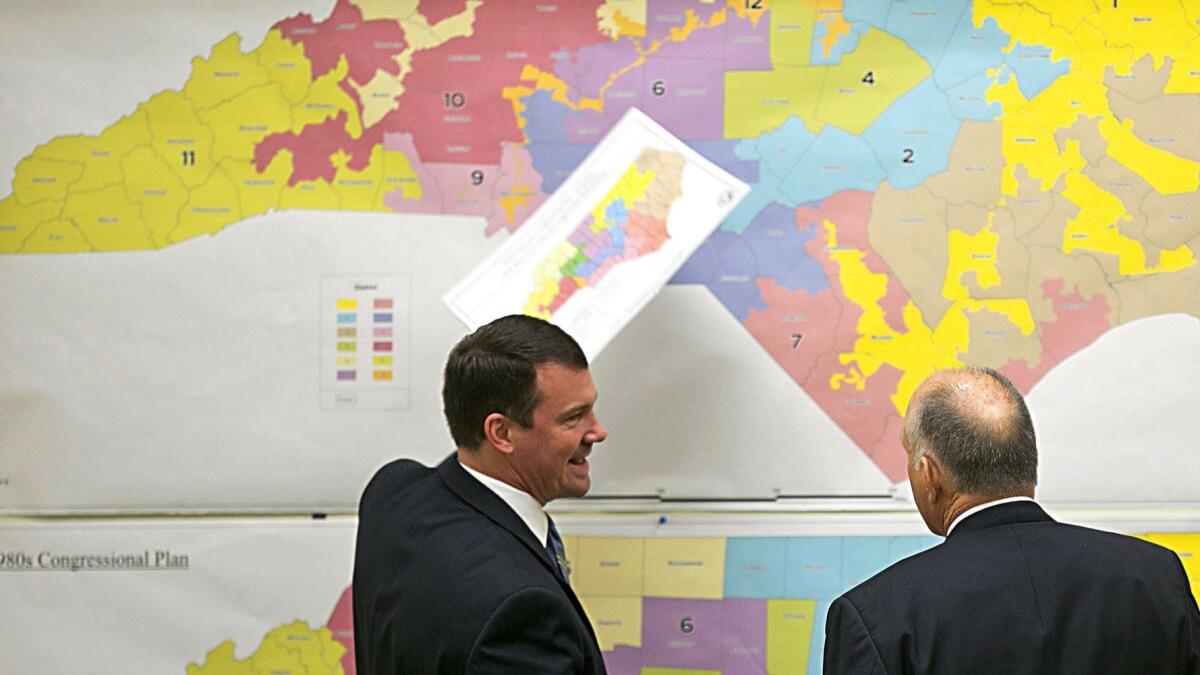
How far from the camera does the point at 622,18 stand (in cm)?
230

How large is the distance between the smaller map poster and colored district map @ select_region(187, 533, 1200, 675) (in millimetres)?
537

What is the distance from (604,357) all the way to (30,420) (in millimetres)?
1180

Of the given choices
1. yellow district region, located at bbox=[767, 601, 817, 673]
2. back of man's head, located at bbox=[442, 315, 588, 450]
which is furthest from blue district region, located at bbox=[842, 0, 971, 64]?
yellow district region, located at bbox=[767, 601, 817, 673]

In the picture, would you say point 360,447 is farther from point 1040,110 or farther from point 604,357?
point 1040,110

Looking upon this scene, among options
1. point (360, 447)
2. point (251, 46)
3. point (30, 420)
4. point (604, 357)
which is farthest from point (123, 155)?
point (604, 357)

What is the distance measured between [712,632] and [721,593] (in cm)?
8

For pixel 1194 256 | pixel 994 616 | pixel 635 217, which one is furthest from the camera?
pixel 1194 256

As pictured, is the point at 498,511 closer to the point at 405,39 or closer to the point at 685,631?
the point at 685,631

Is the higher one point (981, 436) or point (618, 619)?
point (981, 436)

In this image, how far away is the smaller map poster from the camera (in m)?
2.02

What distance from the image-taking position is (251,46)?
234cm

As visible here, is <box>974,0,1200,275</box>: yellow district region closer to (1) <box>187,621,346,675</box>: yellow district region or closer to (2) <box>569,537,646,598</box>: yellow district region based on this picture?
(2) <box>569,537,646,598</box>: yellow district region

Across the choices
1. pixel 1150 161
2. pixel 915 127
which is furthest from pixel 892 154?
pixel 1150 161

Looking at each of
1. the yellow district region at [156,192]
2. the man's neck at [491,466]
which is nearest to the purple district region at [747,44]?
the man's neck at [491,466]
